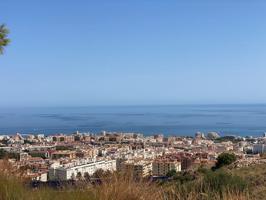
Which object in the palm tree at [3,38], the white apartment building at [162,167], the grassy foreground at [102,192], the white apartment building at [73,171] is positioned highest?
the palm tree at [3,38]

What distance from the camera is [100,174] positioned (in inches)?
149

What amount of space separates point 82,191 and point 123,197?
31 cm

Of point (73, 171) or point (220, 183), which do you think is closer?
point (220, 183)

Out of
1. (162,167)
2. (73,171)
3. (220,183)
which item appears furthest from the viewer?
(162,167)

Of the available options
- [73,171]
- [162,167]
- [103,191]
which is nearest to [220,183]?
[103,191]

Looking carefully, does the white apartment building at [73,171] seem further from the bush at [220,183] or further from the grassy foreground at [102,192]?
the bush at [220,183]

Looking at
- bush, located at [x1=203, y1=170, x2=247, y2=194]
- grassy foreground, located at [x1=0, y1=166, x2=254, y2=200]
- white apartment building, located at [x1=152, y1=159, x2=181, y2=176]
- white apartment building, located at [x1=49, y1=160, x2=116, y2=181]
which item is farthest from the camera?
white apartment building, located at [x1=152, y1=159, x2=181, y2=176]

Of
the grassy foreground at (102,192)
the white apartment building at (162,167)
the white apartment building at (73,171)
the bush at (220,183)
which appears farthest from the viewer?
the white apartment building at (162,167)

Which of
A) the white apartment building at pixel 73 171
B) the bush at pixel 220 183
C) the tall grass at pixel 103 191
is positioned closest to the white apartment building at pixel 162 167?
the white apartment building at pixel 73 171

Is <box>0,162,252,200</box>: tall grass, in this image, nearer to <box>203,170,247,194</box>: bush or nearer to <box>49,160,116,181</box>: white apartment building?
<box>49,160,116,181</box>: white apartment building

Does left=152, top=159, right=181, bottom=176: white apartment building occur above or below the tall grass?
below

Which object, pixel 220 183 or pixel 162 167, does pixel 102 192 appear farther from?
pixel 162 167

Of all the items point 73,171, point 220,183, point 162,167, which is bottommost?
point 162,167

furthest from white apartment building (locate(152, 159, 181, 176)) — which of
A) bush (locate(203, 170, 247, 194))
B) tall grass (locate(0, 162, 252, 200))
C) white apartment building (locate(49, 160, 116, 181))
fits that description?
tall grass (locate(0, 162, 252, 200))
